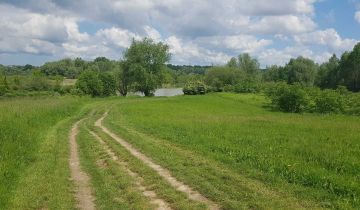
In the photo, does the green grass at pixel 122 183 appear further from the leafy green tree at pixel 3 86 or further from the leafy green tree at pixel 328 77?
the leafy green tree at pixel 328 77

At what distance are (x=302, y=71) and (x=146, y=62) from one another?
55.8m

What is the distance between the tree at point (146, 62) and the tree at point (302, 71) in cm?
4936

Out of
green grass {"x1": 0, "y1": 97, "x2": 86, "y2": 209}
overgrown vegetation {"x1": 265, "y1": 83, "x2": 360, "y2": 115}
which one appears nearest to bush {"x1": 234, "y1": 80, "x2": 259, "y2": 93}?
overgrown vegetation {"x1": 265, "y1": 83, "x2": 360, "y2": 115}

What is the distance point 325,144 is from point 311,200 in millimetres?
9097

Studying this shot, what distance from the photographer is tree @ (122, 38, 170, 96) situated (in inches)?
3669

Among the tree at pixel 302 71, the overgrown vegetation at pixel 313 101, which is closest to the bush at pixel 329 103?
the overgrown vegetation at pixel 313 101

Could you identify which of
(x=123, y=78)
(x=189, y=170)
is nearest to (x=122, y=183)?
(x=189, y=170)

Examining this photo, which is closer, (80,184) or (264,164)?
(80,184)

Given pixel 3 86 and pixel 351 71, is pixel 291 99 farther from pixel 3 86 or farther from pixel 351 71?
pixel 3 86

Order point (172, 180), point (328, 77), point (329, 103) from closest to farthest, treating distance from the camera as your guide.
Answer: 1. point (172, 180)
2. point (329, 103)
3. point (328, 77)

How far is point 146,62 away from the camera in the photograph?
95188 millimetres

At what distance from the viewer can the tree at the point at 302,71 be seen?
127 meters

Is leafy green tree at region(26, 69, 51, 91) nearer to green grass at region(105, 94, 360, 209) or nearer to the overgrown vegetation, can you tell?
the overgrown vegetation

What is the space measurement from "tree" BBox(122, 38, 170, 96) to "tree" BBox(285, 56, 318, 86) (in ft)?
162
